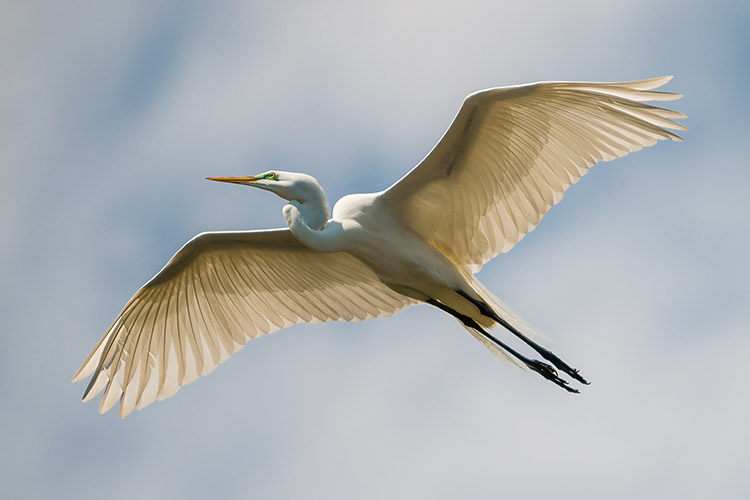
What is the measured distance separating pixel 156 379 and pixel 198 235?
169 cm

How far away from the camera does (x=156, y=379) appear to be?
1108 centimetres

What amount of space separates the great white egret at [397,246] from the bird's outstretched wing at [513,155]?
0.04 feet

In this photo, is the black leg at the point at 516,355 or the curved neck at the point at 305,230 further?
the black leg at the point at 516,355

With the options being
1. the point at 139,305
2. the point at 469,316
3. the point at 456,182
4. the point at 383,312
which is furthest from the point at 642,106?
the point at 139,305

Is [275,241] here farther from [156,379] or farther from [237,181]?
[156,379]

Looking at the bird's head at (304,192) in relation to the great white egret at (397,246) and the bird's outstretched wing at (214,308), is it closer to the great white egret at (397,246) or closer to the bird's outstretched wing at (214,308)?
the great white egret at (397,246)

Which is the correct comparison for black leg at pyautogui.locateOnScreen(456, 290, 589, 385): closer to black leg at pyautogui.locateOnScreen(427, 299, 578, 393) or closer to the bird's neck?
black leg at pyautogui.locateOnScreen(427, 299, 578, 393)

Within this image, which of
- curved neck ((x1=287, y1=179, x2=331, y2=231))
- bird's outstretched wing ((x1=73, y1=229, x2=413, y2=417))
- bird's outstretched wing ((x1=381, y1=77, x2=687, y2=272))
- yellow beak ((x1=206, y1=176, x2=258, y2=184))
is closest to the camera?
bird's outstretched wing ((x1=381, y1=77, x2=687, y2=272))

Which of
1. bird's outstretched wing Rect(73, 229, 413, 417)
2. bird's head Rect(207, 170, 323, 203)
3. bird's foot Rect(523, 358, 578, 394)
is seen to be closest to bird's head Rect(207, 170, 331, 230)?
bird's head Rect(207, 170, 323, 203)

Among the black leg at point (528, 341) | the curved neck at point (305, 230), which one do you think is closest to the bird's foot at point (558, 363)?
the black leg at point (528, 341)

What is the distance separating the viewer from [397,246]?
9750 mm

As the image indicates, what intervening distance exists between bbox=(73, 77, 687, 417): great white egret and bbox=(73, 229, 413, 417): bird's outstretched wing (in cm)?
1

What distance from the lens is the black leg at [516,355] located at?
10.1 metres

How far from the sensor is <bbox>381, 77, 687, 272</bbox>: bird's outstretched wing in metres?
9.27
